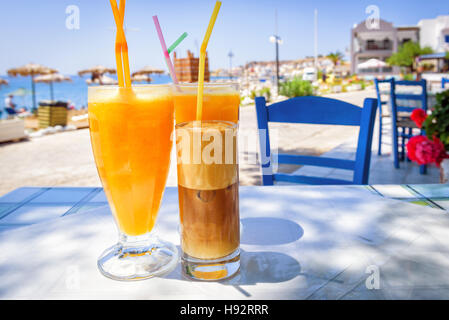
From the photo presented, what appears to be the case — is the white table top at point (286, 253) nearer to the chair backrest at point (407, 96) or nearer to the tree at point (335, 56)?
the chair backrest at point (407, 96)

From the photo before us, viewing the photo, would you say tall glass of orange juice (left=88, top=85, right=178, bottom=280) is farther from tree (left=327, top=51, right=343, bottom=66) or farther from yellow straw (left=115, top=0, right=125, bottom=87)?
tree (left=327, top=51, right=343, bottom=66)

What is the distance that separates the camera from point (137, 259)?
53cm

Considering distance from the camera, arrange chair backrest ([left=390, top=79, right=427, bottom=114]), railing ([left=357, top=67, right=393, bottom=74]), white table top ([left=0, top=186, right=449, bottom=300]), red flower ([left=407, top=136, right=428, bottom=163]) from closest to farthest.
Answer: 1. white table top ([left=0, top=186, right=449, bottom=300])
2. red flower ([left=407, top=136, right=428, bottom=163])
3. chair backrest ([left=390, top=79, right=427, bottom=114])
4. railing ([left=357, top=67, right=393, bottom=74])

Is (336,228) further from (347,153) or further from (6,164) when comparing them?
(6,164)

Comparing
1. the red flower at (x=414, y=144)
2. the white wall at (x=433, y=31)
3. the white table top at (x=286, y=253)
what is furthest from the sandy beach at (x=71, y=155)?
the white wall at (x=433, y=31)

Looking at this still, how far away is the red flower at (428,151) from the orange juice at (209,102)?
1412mm

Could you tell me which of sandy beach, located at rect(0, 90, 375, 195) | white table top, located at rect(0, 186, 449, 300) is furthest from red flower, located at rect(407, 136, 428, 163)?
sandy beach, located at rect(0, 90, 375, 195)

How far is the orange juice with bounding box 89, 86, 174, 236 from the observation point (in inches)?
19.1

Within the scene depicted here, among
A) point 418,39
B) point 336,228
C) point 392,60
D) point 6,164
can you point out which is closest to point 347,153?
point 336,228

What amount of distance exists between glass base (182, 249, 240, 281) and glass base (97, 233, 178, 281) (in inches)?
1.5

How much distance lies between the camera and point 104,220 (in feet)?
2.28

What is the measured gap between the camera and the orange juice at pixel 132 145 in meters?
0.48
